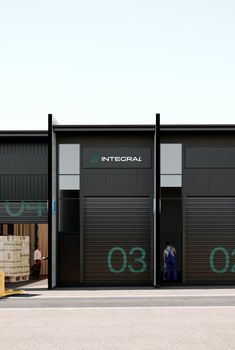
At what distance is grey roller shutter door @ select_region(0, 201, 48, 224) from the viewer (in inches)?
1051

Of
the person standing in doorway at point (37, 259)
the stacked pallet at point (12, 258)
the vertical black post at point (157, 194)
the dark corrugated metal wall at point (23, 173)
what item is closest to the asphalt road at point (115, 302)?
the vertical black post at point (157, 194)

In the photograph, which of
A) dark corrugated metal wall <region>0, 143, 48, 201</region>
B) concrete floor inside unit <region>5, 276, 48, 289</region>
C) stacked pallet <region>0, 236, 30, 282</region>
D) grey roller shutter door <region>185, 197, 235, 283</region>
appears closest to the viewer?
concrete floor inside unit <region>5, 276, 48, 289</region>

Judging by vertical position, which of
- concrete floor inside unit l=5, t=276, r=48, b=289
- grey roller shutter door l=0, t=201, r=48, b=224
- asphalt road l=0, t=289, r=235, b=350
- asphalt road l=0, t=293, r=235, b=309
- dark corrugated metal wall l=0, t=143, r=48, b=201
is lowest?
concrete floor inside unit l=5, t=276, r=48, b=289

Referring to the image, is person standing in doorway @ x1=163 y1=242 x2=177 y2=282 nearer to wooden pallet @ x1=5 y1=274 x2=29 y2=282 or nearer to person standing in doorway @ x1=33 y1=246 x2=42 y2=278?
wooden pallet @ x1=5 y1=274 x2=29 y2=282

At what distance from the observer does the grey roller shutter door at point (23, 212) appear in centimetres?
2669

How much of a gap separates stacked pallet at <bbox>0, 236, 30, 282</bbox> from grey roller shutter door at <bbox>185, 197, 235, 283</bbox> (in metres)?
7.18

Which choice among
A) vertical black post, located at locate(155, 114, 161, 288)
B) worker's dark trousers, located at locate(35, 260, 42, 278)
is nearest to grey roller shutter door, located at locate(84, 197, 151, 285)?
vertical black post, located at locate(155, 114, 161, 288)

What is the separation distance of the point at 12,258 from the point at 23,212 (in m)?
2.21

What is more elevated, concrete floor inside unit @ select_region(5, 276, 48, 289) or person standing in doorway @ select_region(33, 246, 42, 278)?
person standing in doorway @ select_region(33, 246, 42, 278)

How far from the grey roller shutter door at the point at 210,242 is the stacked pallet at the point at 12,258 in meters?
7.18

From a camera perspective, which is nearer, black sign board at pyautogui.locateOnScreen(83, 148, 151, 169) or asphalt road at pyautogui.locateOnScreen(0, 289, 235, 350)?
asphalt road at pyautogui.locateOnScreen(0, 289, 235, 350)

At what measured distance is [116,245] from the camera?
1016 inches

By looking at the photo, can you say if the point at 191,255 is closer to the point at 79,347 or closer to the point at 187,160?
the point at 187,160

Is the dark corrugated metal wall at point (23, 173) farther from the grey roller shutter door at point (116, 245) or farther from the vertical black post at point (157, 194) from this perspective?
the vertical black post at point (157, 194)
